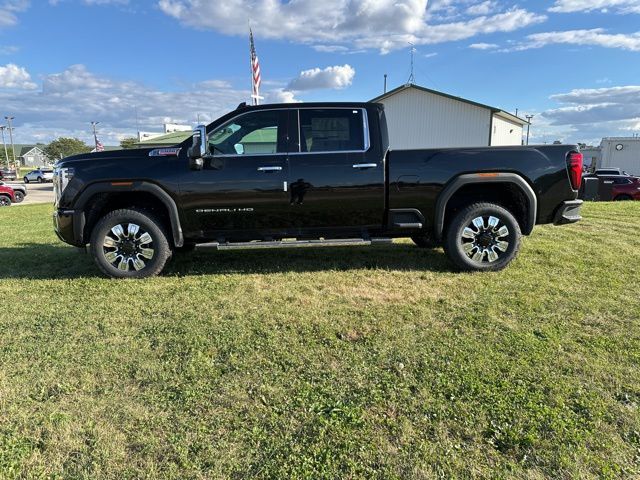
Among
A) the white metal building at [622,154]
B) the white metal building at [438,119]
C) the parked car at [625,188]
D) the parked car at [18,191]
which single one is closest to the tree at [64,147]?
the parked car at [18,191]

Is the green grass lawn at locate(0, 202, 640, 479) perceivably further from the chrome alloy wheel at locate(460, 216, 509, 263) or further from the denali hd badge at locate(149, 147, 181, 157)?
the denali hd badge at locate(149, 147, 181, 157)

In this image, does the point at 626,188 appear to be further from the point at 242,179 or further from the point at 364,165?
the point at 242,179

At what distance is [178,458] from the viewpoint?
224cm

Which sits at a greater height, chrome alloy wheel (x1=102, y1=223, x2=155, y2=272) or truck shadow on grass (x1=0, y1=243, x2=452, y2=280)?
chrome alloy wheel (x1=102, y1=223, x2=155, y2=272)

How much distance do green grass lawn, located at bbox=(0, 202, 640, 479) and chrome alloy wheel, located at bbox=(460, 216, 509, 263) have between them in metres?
0.32

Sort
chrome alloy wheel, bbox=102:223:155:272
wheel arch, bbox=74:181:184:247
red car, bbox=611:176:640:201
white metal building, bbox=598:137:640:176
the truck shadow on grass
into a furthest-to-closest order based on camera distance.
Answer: white metal building, bbox=598:137:640:176 → red car, bbox=611:176:640:201 → the truck shadow on grass → chrome alloy wheel, bbox=102:223:155:272 → wheel arch, bbox=74:181:184:247

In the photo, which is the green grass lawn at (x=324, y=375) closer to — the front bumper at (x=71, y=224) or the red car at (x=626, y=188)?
the front bumper at (x=71, y=224)

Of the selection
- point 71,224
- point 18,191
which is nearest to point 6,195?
point 18,191

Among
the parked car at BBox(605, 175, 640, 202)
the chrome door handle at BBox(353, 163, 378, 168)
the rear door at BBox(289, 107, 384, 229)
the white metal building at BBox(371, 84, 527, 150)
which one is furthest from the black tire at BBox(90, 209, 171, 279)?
the white metal building at BBox(371, 84, 527, 150)

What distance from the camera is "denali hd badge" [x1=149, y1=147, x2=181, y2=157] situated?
509 cm

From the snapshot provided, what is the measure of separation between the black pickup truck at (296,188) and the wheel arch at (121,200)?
0.5 inches

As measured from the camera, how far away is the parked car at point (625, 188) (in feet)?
59.9

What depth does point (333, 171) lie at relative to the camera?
5.10 metres

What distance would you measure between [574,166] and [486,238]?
1.28 metres
